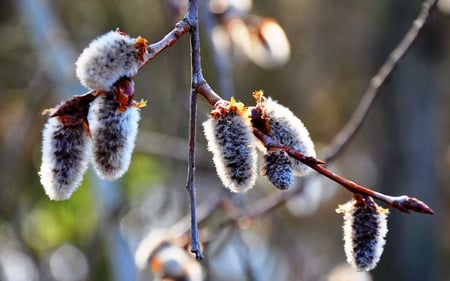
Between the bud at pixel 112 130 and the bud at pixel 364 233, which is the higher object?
the bud at pixel 112 130

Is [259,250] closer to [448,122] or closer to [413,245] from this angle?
[413,245]

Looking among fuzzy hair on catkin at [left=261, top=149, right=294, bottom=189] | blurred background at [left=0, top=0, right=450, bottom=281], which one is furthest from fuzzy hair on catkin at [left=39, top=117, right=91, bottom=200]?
blurred background at [left=0, top=0, right=450, bottom=281]

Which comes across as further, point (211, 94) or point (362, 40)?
point (362, 40)

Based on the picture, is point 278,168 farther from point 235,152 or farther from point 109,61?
point 109,61

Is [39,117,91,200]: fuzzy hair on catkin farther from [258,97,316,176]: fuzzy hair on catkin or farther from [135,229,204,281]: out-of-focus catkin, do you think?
[135,229,204,281]: out-of-focus catkin

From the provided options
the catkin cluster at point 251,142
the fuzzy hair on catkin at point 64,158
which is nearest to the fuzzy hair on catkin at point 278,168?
the catkin cluster at point 251,142

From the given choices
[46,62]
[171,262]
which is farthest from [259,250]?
[171,262]

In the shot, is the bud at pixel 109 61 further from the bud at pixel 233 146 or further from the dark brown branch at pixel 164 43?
the bud at pixel 233 146
